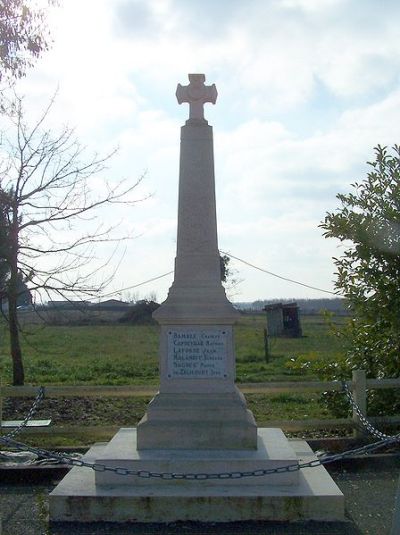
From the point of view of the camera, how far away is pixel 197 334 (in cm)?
720

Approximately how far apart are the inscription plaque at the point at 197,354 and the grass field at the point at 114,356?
3.05m

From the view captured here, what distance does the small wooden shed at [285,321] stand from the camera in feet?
107

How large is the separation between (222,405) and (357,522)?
5.51 feet

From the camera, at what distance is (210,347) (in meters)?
7.20

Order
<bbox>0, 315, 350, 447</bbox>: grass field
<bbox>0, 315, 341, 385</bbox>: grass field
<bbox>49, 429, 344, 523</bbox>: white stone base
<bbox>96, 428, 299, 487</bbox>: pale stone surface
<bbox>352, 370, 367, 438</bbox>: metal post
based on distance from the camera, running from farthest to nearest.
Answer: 1. <bbox>0, 315, 341, 385</bbox>: grass field
2. <bbox>0, 315, 350, 447</bbox>: grass field
3. <bbox>352, 370, 367, 438</bbox>: metal post
4. <bbox>96, 428, 299, 487</bbox>: pale stone surface
5. <bbox>49, 429, 344, 523</bbox>: white stone base

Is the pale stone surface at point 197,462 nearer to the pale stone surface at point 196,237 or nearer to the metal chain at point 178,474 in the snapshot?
the metal chain at point 178,474

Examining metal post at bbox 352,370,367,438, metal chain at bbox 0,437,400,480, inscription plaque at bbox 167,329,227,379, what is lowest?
metal chain at bbox 0,437,400,480

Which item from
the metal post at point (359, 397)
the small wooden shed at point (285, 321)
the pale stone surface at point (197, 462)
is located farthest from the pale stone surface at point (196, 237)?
the small wooden shed at point (285, 321)

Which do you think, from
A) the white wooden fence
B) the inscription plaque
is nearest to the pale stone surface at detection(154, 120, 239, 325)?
the inscription plaque

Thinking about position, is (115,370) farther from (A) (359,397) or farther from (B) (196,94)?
(B) (196,94)

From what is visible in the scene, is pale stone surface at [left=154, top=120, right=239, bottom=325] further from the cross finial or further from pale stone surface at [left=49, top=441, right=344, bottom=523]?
pale stone surface at [left=49, top=441, right=344, bottom=523]

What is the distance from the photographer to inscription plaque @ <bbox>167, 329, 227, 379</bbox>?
7.16 m

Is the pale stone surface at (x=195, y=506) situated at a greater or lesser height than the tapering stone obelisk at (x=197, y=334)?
lesser

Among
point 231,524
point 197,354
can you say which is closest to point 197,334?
point 197,354
